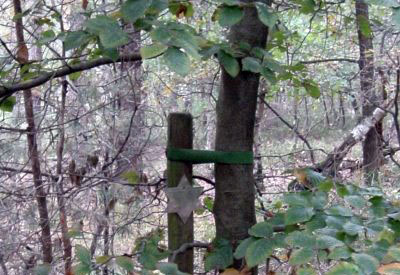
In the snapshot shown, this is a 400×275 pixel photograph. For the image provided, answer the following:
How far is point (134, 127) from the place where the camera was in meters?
2.79

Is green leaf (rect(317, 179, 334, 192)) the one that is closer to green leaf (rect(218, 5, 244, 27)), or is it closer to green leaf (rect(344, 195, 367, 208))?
green leaf (rect(344, 195, 367, 208))

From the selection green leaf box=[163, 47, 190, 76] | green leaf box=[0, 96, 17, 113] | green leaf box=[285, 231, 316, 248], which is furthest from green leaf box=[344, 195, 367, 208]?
green leaf box=[0, 96, 17, 113]

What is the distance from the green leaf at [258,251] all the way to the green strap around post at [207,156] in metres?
0.31

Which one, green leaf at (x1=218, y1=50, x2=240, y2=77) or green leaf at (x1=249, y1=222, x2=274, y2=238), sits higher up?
green leaf at (x1=218, y1=50, x2=240, y2=77)

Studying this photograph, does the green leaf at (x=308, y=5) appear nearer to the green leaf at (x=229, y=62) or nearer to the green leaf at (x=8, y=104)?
the green leaf at (x=229, y=62)

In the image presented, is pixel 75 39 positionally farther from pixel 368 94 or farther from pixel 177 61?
pixel 368 94

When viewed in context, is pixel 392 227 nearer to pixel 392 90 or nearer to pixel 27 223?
pixel 27 223

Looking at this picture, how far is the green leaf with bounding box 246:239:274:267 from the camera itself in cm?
130

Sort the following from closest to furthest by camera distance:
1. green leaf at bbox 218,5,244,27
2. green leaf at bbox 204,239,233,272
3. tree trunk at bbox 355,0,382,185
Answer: green leaf at bbox 218,5,244,27 < green leaf at bbox 204,239,233,272 < tree trunk at bbox 355,0,382,185

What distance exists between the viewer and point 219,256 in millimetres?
1531

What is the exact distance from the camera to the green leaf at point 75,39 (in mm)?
1292

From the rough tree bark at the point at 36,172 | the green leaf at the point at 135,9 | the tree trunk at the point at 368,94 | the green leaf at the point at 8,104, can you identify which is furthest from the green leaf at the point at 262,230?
the tree trunk at the point at 368,94

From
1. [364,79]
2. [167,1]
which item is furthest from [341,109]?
[167,1]

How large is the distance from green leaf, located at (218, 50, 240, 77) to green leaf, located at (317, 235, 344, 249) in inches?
17.1
